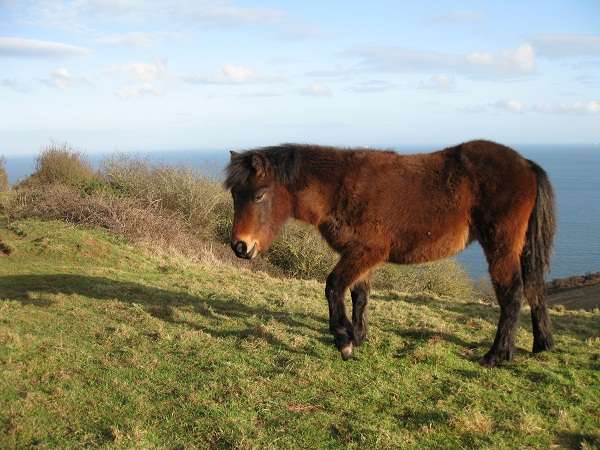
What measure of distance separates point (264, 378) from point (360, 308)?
180 centimetres

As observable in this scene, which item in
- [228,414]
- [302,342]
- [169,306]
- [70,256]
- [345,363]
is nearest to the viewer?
[228,414]

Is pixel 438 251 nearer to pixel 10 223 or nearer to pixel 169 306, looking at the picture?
pixel 169 306

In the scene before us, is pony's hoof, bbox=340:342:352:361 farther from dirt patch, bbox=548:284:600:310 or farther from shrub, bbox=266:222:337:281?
shrub, bbox=266:222:337:281

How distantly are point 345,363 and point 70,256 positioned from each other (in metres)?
8.09

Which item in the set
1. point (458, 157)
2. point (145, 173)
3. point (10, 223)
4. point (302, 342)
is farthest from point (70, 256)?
point (145, 173)

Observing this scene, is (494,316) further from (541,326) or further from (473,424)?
(473,424)

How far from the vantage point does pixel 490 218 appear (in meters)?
5.51

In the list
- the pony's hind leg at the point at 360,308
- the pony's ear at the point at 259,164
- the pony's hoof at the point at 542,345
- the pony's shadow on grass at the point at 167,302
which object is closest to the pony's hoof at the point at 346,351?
the pony's shadow on grass at the point at 167,302

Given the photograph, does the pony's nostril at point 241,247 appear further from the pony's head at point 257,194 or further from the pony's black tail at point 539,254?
the pony's black tail at point 539,254

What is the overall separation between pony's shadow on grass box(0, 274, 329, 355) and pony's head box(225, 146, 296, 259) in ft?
4.45

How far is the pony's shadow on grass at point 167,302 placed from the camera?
6.62m

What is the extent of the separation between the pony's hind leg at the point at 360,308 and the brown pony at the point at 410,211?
31cm

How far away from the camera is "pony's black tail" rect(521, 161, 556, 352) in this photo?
18.4ft

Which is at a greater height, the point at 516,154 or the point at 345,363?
the point at 516,154
